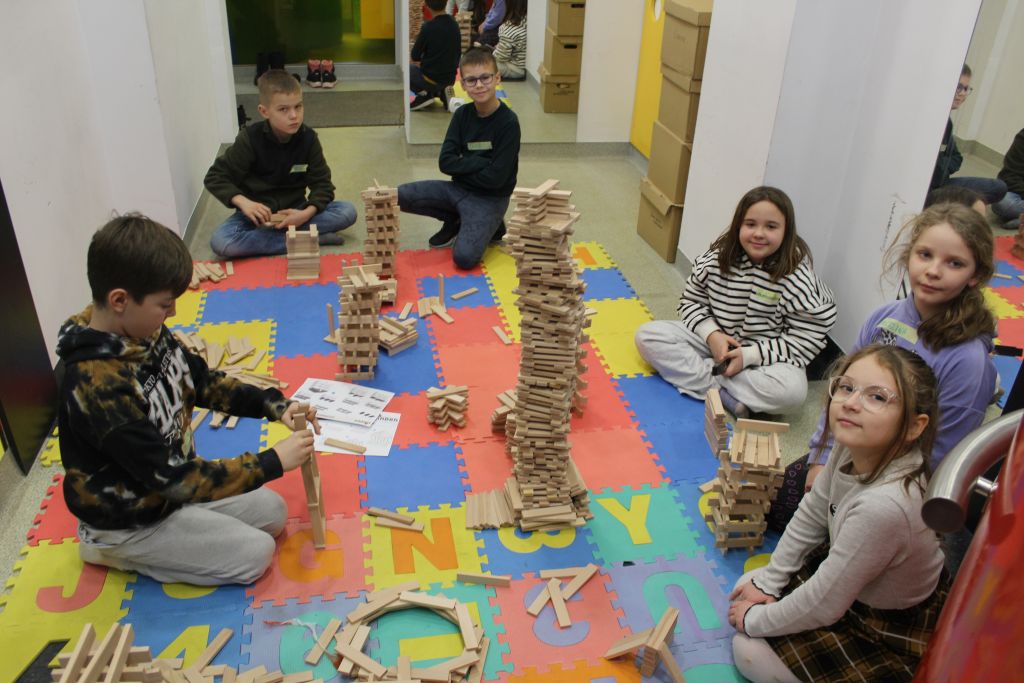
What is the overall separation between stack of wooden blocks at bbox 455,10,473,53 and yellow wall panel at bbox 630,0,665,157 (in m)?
2.06

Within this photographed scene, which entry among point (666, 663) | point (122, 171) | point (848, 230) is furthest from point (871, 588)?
point (122, 171)

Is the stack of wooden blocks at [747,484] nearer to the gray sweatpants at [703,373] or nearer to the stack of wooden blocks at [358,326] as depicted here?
the gray sweatpants at [703,373]

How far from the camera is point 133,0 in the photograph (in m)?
4.62

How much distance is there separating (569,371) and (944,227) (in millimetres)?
1418

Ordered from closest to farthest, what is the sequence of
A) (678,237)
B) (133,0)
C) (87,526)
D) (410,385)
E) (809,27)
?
(87,526) → (809,27) → (410,385) → (133,0) → (678,237)

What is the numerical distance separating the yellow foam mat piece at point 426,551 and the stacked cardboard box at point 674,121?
2946 millimetres

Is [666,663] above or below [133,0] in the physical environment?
below

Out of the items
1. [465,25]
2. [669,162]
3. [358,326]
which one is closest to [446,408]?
[358,326]

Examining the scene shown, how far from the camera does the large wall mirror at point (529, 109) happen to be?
7.38m

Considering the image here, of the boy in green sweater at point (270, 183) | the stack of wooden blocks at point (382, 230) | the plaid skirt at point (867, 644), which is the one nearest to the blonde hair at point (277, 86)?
the boy in green sweater at point (270, 183)

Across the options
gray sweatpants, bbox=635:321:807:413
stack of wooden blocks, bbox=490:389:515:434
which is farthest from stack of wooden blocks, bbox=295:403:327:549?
gray sweatpants, bbox=635:321:807:413

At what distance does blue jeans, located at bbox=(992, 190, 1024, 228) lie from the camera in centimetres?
327

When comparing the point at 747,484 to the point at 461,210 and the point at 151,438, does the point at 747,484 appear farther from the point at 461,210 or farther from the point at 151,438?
the point at 461,210

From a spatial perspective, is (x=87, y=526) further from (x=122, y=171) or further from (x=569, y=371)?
(x=122, y=171)
